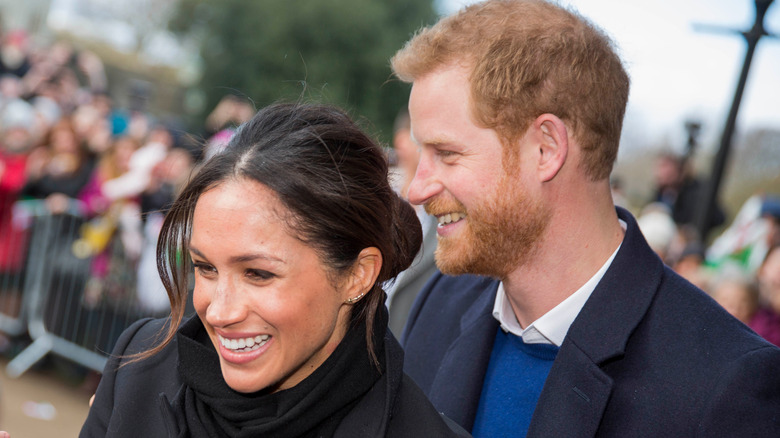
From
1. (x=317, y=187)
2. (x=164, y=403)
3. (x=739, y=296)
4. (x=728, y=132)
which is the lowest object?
(x=739, y=296)

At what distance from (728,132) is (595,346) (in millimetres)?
3991

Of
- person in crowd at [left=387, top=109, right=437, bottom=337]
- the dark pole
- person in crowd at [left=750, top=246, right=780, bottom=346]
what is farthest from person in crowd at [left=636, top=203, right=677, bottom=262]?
person in crowd at [left=387, top=109, right=437, bottom=337]

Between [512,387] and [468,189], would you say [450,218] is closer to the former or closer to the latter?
[468,189]

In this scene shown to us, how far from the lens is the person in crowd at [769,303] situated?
4.94 meters

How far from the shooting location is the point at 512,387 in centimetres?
250

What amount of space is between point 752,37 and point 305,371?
14.0 ft

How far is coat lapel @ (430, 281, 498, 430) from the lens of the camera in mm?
2569

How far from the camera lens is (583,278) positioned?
240 cm

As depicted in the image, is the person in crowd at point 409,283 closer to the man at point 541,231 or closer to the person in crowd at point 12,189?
the man at point 541,231

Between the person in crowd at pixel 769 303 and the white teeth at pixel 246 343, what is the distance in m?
3.85

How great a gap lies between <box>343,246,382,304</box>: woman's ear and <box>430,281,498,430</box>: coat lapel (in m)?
0.55

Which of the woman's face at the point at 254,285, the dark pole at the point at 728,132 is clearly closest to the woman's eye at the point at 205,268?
the woman's face at the point at 254,285

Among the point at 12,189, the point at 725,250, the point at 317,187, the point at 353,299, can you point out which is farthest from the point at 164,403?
the point at 725,250

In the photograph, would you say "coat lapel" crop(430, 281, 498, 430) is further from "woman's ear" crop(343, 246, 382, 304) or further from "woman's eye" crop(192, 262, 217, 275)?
"woman's eye" crop(192, 262, 217, 275)
